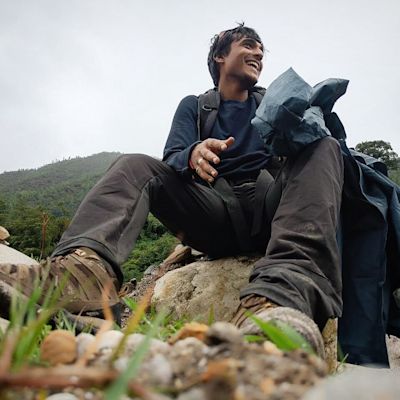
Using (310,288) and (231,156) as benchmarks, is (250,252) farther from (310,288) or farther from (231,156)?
(310,288)

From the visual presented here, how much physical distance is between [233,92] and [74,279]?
2.19m

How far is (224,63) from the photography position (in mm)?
3270

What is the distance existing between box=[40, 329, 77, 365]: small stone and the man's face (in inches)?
109

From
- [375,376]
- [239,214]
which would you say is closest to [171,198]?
[239,214]

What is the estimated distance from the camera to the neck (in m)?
3.10

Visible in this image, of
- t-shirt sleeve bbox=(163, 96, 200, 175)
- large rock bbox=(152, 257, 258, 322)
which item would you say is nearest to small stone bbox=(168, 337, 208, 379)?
t-shirt sleeve bbox=(163, 96, 200, 175)

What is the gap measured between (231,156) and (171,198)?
27.8 inches

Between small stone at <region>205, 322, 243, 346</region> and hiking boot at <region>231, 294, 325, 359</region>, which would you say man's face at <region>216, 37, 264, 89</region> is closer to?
hiking boot at <region>231, 294, 325, 359</region>

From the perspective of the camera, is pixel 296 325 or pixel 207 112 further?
pixel 207 112

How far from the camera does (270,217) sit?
2.06 m

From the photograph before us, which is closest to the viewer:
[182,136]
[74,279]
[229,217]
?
[74,279]

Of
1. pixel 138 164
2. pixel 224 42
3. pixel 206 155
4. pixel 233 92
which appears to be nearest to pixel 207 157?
pixel 206 155

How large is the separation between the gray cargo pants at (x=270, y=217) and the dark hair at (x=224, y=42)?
1.49 meters

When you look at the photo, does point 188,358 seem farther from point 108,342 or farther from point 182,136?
point 182,136
